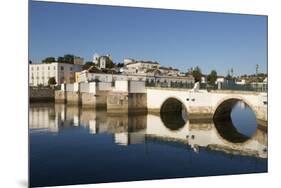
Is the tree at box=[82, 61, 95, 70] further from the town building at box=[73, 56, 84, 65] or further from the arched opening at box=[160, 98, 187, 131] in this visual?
the arched opening at box=[160, 98, 187, 131]

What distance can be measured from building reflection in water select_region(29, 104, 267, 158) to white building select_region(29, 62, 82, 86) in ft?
0.87

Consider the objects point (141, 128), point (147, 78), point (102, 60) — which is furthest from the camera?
point (147, 78)

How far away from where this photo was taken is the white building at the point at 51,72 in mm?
4773

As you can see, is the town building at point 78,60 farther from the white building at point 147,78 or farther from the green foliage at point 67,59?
the white building at point 147,78

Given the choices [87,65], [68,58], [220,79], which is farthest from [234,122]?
[68,58]

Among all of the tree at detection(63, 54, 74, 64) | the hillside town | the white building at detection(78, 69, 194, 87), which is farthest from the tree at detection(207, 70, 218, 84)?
the tree at detection(63, 54, 74, 64)

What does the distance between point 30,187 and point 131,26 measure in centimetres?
205

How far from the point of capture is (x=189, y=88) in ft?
18.4

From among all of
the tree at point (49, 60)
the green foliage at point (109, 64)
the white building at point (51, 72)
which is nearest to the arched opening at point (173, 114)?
the green foliage at point (109, 64)

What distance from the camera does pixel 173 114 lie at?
556cm

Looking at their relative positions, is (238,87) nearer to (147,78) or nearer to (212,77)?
(212,77)

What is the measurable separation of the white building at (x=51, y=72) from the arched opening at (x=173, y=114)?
114 cm

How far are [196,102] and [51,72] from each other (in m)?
1.78
